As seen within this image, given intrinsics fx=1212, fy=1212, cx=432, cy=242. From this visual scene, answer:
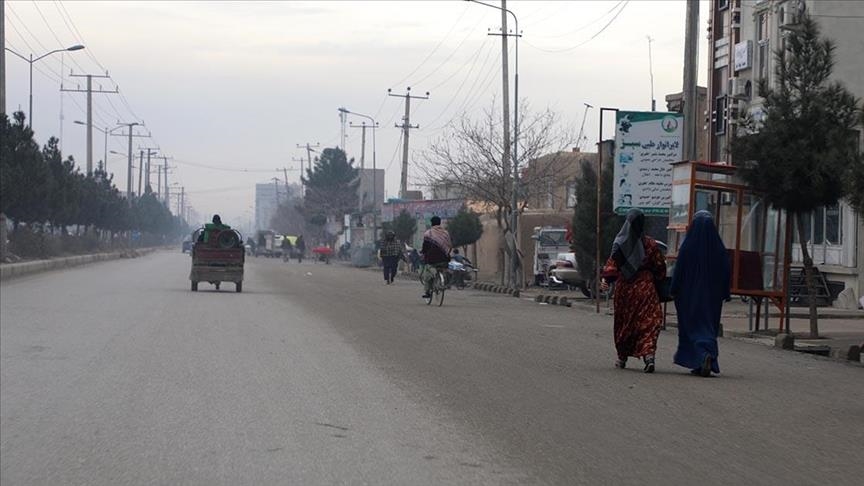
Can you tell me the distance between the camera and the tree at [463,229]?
1858 inches

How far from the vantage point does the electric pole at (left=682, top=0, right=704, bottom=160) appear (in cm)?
2195

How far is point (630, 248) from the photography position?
12352mm

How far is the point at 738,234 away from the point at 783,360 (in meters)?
3.01

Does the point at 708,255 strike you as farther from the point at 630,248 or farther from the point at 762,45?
the point at 762,45

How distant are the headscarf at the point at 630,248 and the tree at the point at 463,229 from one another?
34499mm

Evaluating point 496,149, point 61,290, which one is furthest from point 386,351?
point 496,149

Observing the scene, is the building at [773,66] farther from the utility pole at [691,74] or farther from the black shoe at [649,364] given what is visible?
the black shoe at [649,364]

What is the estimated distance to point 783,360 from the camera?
48.0 feet

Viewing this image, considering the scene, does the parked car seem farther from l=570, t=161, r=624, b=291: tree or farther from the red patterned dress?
the red patterned dress

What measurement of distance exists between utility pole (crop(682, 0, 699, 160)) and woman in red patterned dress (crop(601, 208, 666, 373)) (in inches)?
389

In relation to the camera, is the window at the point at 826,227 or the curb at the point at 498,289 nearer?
the window at the point at 826,227

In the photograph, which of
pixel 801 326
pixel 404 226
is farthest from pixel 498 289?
pixel 404 226

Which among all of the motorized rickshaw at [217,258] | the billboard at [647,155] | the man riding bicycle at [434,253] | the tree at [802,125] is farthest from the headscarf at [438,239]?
the tree at [802,125]

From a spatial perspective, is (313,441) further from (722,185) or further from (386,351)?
(722,185)
